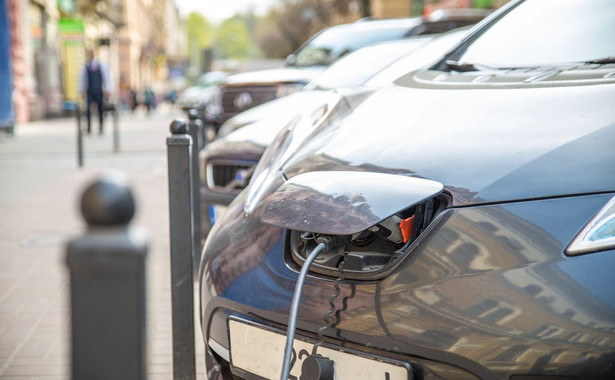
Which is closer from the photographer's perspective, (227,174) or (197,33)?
(227,174)

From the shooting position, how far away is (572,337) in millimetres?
1516

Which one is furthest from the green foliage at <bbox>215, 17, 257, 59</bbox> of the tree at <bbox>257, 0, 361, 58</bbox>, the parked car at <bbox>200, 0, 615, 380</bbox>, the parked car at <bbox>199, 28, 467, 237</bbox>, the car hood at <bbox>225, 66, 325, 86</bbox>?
the parked car at <bbox>200, 0, 615, 380</bbox>

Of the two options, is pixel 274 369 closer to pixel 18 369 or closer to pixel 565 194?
pixel 565 194

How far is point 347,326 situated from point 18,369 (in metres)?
1.94

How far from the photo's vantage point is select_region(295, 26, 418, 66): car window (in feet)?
25.3

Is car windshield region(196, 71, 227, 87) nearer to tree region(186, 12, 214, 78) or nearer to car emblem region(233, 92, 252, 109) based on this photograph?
car emblem region(233, 92, 252, 109)

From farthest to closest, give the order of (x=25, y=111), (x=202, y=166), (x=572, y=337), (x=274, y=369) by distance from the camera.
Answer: (x=25, y=111), (x=202, y=166), (x=274, y=369), (x=572, y=337)

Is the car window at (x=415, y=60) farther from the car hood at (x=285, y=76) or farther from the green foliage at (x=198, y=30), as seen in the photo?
the green foliage at (x=198, y=30)

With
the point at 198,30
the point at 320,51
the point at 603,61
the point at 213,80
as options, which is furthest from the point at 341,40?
the point at 198,30

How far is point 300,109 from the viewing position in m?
4.73

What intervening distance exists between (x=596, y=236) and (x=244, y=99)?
26.6 feet

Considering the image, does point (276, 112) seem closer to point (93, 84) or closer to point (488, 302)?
point (488, 302)

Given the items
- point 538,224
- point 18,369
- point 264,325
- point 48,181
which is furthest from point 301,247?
point 48,181

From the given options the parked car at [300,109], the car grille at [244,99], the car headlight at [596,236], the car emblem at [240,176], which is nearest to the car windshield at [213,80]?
the car grille at [244,99]
